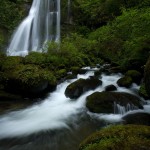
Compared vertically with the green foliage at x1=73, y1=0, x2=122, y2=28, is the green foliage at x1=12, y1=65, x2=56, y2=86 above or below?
below

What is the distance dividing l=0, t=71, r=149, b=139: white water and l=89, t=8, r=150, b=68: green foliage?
94.3 inches

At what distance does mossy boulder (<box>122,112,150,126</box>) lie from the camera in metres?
7.64

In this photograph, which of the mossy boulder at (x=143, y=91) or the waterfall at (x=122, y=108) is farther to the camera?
the mossy boulder at (x=143, y=91)

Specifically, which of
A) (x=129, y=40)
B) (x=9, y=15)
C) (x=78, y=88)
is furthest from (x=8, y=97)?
(x=9, y=15)

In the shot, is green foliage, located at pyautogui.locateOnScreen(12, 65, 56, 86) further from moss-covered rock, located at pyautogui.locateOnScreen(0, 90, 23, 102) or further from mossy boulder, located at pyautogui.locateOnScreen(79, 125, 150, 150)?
mossy boulder, located at pyautogui.locateOnScreen(79, 125, 150, 150)

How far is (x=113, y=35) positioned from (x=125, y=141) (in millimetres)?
11544

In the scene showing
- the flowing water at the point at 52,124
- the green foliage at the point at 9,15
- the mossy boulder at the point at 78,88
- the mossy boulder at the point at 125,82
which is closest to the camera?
the flowing water at the point at 52,124

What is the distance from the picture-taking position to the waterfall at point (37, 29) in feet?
66.8

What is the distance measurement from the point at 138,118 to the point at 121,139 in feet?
12.3

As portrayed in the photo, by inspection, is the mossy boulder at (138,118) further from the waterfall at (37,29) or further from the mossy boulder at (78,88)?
the waterfall at (37,29)

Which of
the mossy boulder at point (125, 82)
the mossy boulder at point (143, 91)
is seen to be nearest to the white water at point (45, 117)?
the mossy boulder at point (125, 82)

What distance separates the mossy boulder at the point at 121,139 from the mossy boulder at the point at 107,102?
13.2 feet

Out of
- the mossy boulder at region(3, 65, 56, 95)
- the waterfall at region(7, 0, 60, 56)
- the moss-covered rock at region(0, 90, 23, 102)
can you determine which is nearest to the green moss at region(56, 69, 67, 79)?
the mossy boulder at region(3, 65, 56, 95)

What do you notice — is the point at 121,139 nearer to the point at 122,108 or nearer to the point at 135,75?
the point at 122,108
